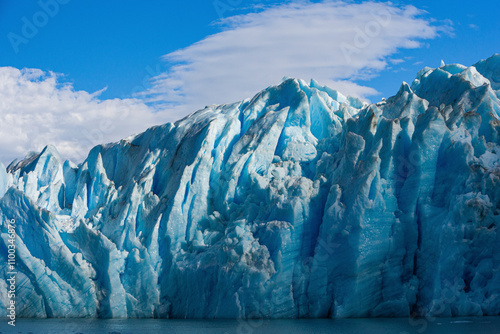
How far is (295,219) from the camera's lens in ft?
55.8

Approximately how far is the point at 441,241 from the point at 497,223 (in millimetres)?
1420

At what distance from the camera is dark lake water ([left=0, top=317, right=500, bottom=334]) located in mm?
13445

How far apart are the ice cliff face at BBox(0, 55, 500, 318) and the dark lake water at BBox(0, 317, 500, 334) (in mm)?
672

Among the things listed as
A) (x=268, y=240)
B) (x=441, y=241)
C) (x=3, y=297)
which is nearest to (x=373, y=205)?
(x=441, y=241)

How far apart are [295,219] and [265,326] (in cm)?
315

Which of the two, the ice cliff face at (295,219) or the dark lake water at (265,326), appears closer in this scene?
the dark lake water at (265,326)

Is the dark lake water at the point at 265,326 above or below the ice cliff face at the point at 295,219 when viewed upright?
below

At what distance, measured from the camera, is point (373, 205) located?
1620cm

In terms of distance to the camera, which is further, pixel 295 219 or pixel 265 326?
pixel 295 219

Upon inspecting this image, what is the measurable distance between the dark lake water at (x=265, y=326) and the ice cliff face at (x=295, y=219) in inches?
26.5

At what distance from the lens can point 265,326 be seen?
595 inches

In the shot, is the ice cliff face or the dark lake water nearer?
the dark lake water

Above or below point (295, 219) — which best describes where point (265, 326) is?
below

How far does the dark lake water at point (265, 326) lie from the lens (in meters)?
13.4
